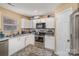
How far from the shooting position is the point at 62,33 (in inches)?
91.4

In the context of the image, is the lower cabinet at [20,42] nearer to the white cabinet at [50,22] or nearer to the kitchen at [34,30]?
the kitchen at [34,30]

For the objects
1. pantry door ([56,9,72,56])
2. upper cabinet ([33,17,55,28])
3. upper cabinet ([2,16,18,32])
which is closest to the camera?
pantry door ([56,9,72,56])

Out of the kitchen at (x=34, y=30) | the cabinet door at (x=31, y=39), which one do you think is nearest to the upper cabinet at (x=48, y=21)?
the kitchen at (x=34, y=30)

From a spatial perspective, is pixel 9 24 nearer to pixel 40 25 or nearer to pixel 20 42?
pixel 20 42

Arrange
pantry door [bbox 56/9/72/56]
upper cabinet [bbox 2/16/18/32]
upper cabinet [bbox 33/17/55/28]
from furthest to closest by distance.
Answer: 1. upper cabinet [bbox 33/17/55/28]
2. upper cabinet [bbox 2/16/18/32]
3. pantry door [bbox 56/9/72/56]

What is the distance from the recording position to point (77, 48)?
178 cm

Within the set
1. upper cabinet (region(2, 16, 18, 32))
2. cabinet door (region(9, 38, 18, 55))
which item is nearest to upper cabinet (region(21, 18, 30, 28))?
upper cabinet (region(2, 16, 18, 32))

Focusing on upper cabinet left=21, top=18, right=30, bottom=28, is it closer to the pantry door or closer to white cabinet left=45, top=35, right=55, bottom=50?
white cabinet left=45, top=35, right=55, bottom=50

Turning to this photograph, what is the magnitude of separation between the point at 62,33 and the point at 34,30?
25.1 inches

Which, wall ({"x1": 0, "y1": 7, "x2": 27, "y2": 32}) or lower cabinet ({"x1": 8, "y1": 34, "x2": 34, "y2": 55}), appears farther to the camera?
lower cabinet ({"x1": 8, "y1": 34, "x2": 34, "y2": 55})

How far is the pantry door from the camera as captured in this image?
215 cm

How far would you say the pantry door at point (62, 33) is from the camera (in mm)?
2148

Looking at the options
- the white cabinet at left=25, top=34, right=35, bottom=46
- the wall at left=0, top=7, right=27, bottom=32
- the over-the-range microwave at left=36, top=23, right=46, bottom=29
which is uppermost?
the wall at left=0, top=7, right=27, bottom=32

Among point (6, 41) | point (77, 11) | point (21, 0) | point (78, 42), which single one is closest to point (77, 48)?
point (78, 42)
